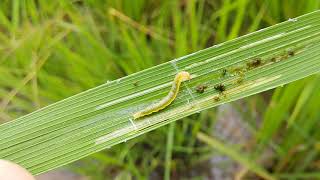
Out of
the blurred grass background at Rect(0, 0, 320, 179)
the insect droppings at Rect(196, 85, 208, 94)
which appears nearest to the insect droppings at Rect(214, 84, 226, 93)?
the insect droppings at Rect(196, 85, 208, 94)

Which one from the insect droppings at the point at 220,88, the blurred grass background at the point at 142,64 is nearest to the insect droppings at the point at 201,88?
the insect droppings at the point at 220,88

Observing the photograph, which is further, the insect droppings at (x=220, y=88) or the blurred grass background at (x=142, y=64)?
the blurred grass background at (x=142, y=64)

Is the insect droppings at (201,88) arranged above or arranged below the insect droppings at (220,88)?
above

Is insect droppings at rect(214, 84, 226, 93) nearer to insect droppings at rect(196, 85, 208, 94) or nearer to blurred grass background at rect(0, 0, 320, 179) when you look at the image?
insect droppings at rect(196, 85, 208, 94)

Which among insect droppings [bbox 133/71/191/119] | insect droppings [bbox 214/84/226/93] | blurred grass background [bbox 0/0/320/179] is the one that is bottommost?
insect droppings [bbox 214/84/226/93]

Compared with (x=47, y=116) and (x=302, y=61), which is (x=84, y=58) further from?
(x=302, y=61)

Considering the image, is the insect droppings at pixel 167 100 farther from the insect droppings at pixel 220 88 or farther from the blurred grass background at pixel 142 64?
the blurred grass background at pixel 142 64

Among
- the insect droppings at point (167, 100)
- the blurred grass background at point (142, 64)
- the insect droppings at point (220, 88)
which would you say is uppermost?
the blurred grass background at point (142, 64)
